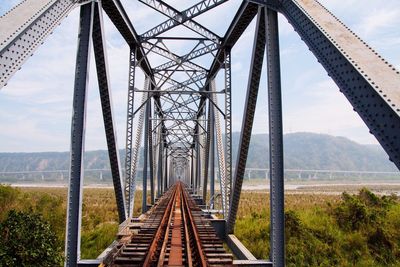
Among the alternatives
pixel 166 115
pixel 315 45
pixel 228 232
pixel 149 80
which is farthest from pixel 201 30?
pixel 166 115

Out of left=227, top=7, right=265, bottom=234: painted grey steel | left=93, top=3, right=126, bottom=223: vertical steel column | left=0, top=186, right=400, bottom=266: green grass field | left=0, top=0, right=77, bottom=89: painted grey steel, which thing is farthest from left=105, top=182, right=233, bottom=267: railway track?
left=0, top=0, right=77, bottom=89: painted grey steel

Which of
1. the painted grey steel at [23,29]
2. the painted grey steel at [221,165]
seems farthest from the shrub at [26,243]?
the painted grey steel at [221,165]

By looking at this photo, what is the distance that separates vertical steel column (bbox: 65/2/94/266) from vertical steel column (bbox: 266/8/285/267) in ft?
12.0

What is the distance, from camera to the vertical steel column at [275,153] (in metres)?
6.27

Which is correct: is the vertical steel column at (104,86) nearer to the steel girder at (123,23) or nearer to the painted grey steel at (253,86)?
the steel girder at (123,23)

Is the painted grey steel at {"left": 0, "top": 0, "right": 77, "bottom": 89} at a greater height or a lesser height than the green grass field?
greater

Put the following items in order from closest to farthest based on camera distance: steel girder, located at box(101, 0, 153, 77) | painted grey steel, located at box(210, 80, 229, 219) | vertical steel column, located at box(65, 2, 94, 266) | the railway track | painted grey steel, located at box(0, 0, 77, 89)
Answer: painted grey steel, located at box(0, 0, 77, 89)
vertical steel column, located at box(65, 2, 94, 266)
the railway track
steel girder, located at box(101, 0, 153, 77)
painted grey steel, located at box(210, 80, 229, 219)

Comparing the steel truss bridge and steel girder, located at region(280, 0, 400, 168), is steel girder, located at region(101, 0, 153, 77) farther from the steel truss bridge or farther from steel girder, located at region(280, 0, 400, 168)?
steel girder, located at region(280, 0, 400, 168)

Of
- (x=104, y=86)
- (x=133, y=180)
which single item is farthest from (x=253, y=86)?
(x=133, y=180)

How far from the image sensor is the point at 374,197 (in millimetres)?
17453

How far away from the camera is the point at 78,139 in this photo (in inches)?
256

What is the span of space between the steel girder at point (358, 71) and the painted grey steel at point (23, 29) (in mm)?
3728

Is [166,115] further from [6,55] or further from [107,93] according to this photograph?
[6,55]

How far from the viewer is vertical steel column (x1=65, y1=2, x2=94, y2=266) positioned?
6.25 meters
